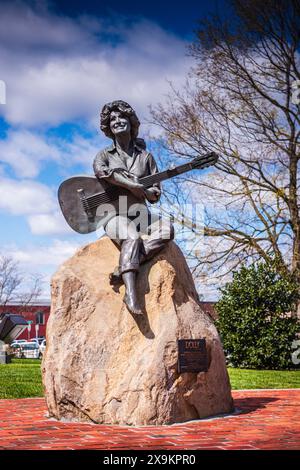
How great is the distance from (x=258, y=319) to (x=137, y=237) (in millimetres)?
9984

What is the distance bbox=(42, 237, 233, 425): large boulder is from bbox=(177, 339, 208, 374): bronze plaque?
69 millimetres

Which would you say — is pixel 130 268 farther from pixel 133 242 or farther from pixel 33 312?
pixel 33 312

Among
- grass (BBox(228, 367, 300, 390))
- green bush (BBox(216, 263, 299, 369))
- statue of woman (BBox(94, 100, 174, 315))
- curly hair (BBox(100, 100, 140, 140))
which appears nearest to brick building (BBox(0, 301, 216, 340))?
green bush (BBox(216, 263, 299, 369))

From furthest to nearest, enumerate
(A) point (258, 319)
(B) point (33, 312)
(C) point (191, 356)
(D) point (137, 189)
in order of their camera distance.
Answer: (B) point (33, 312) < (A) point (258, 319) < (D) point (137, 189) < (C) point (191, 356)

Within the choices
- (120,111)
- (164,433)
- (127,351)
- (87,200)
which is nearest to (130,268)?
(127,351)

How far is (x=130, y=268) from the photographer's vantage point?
22.4 ft

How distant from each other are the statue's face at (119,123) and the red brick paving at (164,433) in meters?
3.65

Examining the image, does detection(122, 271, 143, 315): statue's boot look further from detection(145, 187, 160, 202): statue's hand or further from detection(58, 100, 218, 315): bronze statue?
detection(145, 187, 160, 202): statue's hand

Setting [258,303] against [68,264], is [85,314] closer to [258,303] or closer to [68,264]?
[68,264]

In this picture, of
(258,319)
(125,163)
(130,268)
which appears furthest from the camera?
(258,319)
